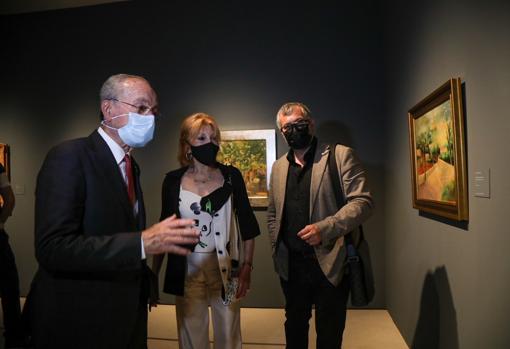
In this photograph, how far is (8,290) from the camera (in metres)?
2.93

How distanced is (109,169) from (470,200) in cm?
160

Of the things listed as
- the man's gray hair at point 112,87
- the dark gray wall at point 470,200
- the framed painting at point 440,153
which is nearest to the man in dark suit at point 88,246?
the man's gray hair at point 112,87

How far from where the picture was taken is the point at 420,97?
2506 mm

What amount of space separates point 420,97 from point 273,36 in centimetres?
200

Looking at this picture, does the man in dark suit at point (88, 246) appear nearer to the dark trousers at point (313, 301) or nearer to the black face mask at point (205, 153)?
the black face mask at point (205, 153)

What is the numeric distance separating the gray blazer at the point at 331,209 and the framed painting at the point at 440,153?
408 millimetres

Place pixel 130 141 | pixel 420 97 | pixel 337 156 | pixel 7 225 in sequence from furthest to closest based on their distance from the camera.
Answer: pixel 7 225 → pixel 420 97 → pixel 337 156 → pixel 130 141

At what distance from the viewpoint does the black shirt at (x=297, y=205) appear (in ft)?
7.00

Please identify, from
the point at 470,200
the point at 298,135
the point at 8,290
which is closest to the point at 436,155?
the point at 470,200

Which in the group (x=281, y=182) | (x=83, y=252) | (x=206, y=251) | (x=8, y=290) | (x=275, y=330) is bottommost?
(x=275, y=330)

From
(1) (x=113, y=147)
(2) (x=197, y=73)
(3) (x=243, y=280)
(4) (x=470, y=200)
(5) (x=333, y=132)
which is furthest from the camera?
(2) (x=197, y=73)

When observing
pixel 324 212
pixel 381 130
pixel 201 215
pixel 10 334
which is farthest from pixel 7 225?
pixel 381 130

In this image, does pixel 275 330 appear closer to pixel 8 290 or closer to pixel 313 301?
pixel 313 301

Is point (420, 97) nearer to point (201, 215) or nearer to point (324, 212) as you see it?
point (324, 212)
